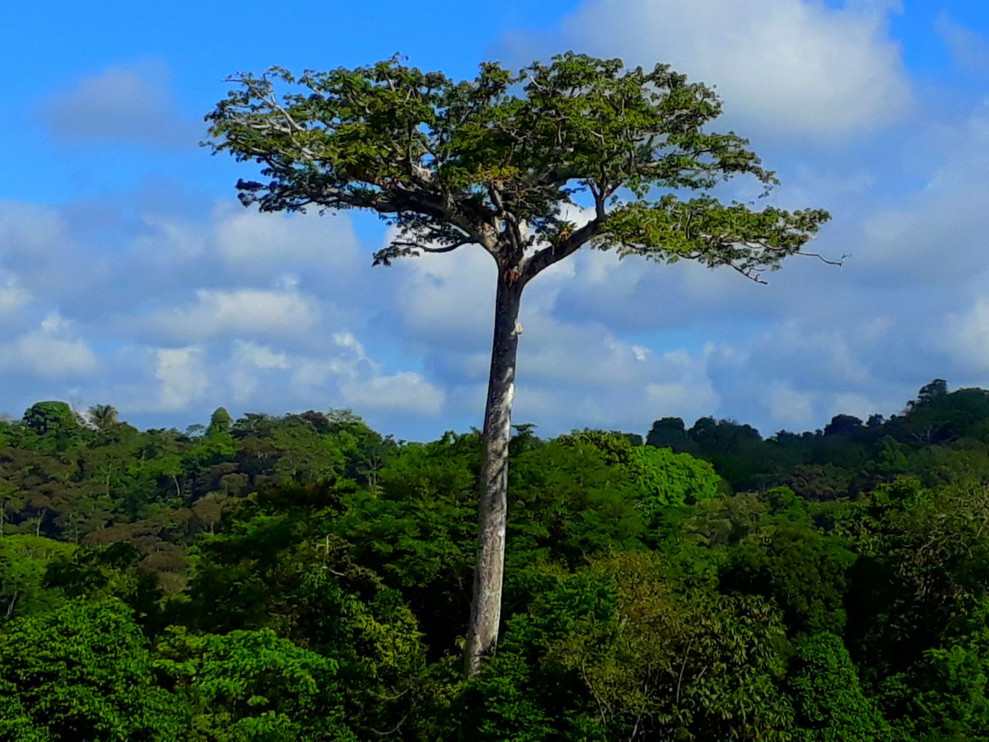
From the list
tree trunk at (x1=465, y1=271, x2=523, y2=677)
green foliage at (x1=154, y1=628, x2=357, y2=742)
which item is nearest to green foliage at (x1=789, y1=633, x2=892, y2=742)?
tree trunk at (x1=465, y1=271, x2=523, y2=677)

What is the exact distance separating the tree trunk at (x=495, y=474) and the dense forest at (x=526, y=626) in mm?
598

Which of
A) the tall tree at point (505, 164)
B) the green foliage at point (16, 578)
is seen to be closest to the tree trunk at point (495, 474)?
the tall tree at point (505, 164)

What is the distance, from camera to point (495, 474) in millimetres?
17516

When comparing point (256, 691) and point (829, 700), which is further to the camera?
point (256, 691)

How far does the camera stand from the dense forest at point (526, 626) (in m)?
14.2

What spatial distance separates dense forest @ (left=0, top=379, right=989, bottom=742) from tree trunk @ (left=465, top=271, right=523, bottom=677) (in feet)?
1.96

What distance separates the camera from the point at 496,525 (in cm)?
1748

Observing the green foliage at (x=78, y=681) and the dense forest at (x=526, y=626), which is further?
the dense forest at (x=526, y=626)

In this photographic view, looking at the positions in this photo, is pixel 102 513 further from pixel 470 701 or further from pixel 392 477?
pixel 470 701

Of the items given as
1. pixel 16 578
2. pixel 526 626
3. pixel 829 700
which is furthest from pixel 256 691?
pixel 16 578

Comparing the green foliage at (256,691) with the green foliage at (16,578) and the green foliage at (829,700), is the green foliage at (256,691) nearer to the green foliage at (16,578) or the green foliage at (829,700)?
the green foliage at (829,700)

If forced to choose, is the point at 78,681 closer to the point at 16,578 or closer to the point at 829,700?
the point at 829,700

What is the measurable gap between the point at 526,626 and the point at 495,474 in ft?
8.14

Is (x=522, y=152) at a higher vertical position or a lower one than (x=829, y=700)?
higher
